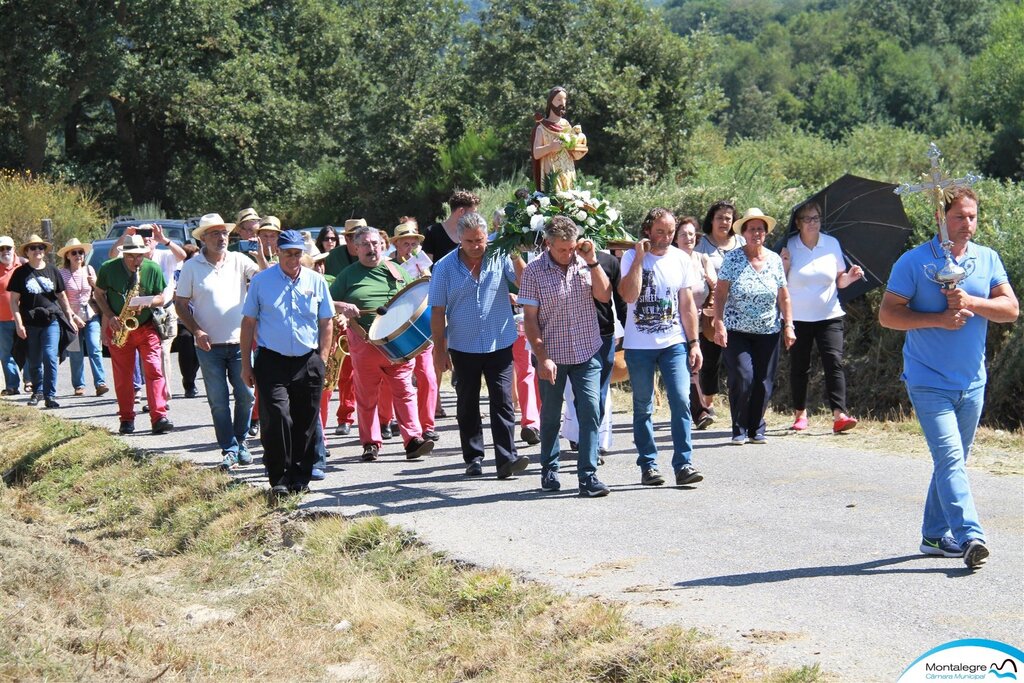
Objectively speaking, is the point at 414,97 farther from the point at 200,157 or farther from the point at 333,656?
the point at 333,656

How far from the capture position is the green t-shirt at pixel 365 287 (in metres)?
11.4

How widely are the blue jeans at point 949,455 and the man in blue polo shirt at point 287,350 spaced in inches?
177

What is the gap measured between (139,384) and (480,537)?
924cm

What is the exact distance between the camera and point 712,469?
10469mm

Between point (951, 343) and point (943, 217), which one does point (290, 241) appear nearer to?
point (943, 217)

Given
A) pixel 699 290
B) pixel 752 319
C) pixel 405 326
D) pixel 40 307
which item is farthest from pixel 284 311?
pixel 40 307

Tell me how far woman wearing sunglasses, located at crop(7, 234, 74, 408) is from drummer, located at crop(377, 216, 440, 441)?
5277 mm

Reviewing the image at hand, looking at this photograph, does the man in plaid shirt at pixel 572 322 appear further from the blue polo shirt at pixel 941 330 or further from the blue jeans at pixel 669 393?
the blue polo shirt at pixel 941 330

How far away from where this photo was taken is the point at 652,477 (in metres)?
9.77

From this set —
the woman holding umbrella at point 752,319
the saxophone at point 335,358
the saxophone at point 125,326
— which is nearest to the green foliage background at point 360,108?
the saxophone at point 125,326

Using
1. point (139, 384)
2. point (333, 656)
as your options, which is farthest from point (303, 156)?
point (333, 656)

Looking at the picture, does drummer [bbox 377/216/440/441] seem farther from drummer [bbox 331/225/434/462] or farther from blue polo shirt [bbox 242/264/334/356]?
blue polo shirt [bbox 242/264/334/356]

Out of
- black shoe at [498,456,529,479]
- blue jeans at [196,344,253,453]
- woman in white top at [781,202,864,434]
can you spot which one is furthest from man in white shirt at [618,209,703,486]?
blue jeans at [196,344,253,453]

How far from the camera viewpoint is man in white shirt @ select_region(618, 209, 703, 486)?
966 centimetres
